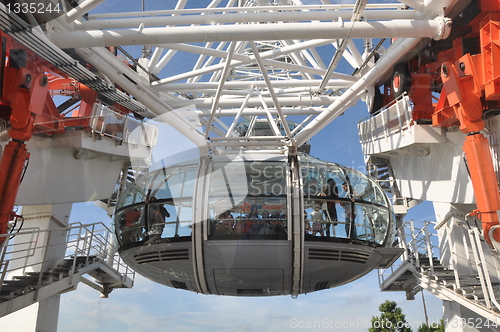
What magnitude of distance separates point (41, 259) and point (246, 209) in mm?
7901

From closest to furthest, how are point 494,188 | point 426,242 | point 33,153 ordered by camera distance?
point 494,188 → point 33,153 → point 426,242

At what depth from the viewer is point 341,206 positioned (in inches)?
283

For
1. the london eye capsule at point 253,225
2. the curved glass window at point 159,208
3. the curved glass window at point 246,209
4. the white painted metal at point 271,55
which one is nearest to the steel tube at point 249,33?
the white painted metal at point 271,55

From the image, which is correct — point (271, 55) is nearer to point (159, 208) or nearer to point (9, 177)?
point (159, 208)

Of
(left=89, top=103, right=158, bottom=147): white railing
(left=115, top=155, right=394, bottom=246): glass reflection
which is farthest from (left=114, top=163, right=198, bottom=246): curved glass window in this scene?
(left=89, top=103, right=158, bottom=147): white railing

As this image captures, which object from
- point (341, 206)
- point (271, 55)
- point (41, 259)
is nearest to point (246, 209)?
point (341, 206)

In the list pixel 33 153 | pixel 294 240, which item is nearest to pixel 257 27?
pixel 294 240

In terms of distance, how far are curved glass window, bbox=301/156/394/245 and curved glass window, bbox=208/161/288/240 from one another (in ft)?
1.76

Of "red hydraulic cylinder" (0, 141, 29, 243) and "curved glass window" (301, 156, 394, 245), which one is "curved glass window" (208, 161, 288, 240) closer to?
"curved glass window" (301, 156, 394, 245)

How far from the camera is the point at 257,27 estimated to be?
6.81 metres

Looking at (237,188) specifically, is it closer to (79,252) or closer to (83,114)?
(79,252)

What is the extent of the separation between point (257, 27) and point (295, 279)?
4.78 meters

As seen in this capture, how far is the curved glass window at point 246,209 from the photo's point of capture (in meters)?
6.80

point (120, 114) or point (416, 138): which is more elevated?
point (120, 114)
